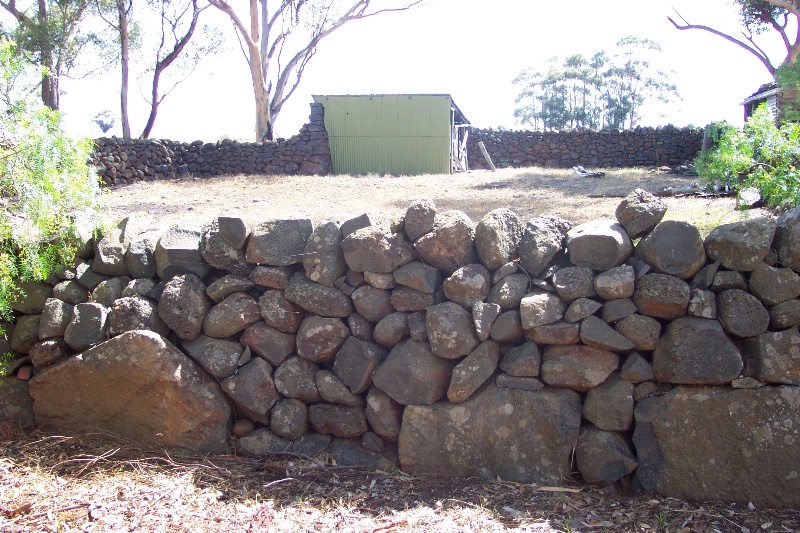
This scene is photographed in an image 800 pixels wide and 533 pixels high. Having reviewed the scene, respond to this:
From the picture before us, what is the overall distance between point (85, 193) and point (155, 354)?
1469mm

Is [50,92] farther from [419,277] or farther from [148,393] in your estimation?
[419,277]

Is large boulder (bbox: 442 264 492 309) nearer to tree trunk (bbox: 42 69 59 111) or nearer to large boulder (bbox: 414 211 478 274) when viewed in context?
large boulder (bbox: 414 211 478 274)

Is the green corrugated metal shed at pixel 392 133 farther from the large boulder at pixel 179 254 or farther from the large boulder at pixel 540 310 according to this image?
the large boulder at pixel 540 310

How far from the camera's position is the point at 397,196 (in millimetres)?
10234

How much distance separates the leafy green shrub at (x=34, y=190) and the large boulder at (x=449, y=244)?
8.48 feet

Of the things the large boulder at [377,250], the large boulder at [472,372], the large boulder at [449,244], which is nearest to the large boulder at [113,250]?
the large boulder at [377,250]

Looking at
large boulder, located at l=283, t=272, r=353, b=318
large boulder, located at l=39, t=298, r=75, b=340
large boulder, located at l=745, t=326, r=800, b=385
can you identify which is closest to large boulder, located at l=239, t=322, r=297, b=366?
large boulder, located at l=283, t=272, r=353, b=318

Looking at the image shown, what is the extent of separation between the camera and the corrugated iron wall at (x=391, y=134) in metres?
16.3

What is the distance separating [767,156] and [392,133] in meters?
11.9

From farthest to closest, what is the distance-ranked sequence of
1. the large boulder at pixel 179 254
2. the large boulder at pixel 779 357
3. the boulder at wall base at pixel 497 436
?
the large boulder at pixel 179 254 → the boulder at wall base at pixel 497 436 → the large boulder at pixel 779 357

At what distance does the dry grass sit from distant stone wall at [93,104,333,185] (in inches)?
450

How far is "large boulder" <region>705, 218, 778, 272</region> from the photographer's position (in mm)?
3684

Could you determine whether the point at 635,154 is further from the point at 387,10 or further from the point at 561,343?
the point at 561,343

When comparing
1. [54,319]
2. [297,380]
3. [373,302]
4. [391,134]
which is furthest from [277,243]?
[391,134]
